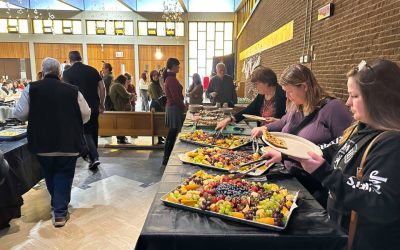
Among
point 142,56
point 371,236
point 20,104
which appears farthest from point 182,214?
point 142,56

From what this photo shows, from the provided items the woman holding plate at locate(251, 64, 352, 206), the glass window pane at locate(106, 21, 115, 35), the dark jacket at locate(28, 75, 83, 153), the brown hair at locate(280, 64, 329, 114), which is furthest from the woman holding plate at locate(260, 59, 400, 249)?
the glass window pane at locate(106, 21, 115, 35)

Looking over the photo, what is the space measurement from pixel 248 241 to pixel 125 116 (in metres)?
4.43

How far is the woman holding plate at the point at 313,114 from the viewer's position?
166 cm

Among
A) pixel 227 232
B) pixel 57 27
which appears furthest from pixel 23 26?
pixel 227 232

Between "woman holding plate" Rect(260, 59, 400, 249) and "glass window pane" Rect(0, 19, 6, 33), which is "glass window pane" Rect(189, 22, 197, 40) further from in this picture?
"woman holding plate" Rect(260, 59, 400, 249)

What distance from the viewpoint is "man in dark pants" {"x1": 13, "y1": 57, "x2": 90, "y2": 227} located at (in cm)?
248

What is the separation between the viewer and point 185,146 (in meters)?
2.29

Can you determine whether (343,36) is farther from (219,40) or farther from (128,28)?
(128,28)

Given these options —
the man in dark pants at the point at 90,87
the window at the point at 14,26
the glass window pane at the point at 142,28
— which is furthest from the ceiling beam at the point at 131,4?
the man in dark pants at the point at 90,87

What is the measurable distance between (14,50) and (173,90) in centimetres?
1261

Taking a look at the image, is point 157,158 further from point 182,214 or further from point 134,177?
point 182,214

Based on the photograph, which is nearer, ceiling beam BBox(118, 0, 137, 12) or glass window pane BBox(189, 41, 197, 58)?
ceiling beam BBox(118, 0, 137, 12)

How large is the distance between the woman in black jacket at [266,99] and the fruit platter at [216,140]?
0.61 feet

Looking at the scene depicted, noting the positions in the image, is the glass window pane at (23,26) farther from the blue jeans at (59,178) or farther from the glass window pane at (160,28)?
the blue jeans at (59,178)
